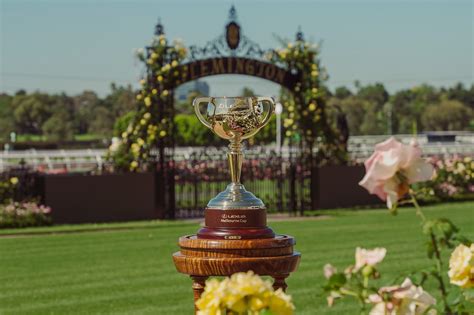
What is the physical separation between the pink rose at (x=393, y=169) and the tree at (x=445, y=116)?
11024 centimetres

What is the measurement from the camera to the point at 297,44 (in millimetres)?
25297

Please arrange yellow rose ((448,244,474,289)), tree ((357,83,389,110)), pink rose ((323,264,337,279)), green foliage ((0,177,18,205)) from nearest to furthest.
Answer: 1. pink rose ((323,264,337,279))
2. yellow rose ((448,244,474,289))
3. green foliage ((0,177,18,205))
4. tree ((357,83,389,110))

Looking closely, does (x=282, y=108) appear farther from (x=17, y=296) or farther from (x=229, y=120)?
(x=229, y=120)

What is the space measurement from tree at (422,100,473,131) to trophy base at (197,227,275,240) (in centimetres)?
10749

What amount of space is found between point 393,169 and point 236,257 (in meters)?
2.84

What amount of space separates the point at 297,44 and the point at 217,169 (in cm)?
332

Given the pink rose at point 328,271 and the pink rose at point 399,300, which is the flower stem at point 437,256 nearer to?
the pink rose at point 399,300

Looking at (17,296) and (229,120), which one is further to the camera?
(17,296)

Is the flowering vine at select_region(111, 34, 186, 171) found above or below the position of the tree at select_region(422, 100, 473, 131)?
below

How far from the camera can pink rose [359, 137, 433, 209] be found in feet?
13.0

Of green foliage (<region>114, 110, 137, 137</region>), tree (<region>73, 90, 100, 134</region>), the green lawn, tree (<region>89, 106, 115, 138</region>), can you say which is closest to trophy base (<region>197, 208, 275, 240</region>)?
the green lawn

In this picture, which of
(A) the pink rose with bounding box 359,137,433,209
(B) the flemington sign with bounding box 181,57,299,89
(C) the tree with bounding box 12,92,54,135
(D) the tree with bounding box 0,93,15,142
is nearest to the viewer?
(A) the pink rose with bounding box 359,137,433,209

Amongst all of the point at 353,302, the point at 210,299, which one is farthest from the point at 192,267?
the point at 353,302

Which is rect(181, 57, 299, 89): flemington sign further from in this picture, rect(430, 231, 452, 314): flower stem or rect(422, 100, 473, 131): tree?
rect(422, 100, 473, 131): tree
